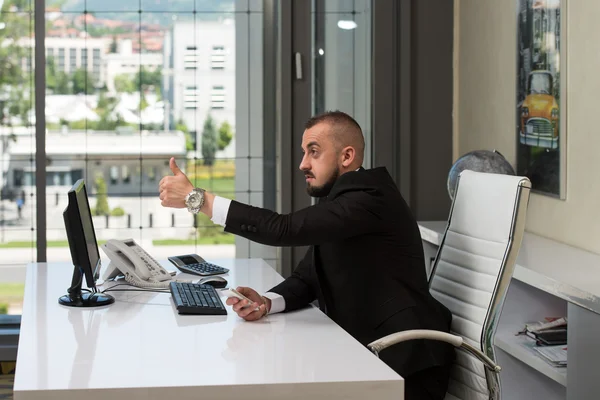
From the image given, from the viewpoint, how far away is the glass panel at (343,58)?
4.95m

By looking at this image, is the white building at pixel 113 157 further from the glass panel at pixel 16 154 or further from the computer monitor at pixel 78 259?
the computer monitor at pixel 78 259

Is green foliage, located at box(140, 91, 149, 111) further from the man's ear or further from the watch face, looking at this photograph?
the watch face

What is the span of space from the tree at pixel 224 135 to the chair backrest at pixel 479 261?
2495 millimetres

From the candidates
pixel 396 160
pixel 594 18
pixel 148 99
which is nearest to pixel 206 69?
pixel 148 99

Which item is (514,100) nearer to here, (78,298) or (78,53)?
(78,298)

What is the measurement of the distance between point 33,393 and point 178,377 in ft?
→ 1.02

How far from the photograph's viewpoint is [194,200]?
258 cm

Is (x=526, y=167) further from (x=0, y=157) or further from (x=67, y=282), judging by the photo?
(x=0, y=157)

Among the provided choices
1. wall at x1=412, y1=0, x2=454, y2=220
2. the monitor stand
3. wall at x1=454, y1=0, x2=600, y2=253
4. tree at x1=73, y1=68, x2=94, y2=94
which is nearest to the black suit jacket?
the monitor stand

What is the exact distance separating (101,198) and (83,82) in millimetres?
694

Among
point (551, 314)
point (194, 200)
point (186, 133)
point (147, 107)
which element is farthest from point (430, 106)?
point (194, 200)

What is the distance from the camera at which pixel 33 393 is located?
1863 millimetres

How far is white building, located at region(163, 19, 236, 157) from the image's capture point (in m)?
5.12

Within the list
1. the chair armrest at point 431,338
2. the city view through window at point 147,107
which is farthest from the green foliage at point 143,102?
the chair armrest at point 431,338
